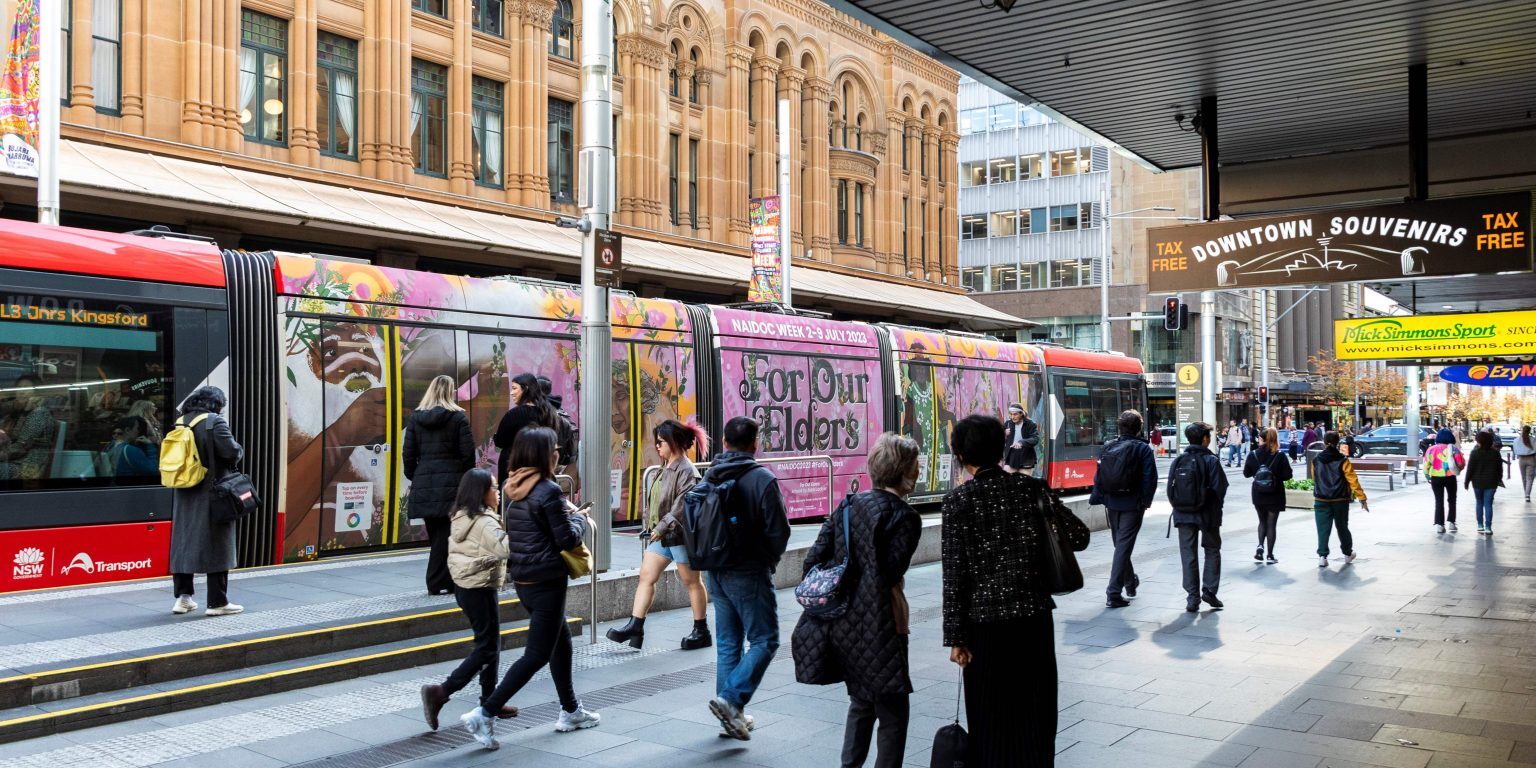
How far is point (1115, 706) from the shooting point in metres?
7.41

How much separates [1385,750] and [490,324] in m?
9.95

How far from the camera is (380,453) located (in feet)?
39.7

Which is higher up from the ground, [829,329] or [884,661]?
[829,329]

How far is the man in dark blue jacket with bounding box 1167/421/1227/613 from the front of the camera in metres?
11.0

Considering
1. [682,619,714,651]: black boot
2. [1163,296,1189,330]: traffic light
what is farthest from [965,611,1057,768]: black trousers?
[1163,296,1189,330]: traffic light

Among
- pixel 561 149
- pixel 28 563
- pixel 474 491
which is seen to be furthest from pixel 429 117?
pixel 474 491

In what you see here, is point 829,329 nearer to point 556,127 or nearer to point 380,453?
point 380,453

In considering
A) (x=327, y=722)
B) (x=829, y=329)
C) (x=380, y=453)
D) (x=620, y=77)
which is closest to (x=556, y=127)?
(x=620, y=77)

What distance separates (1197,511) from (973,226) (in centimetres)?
6198

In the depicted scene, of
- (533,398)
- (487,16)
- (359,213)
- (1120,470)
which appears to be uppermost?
(487,16)

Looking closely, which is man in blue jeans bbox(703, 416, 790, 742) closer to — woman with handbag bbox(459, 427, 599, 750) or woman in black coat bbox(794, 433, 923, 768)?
woman with handbag bbox(459, 427, 599, 750)

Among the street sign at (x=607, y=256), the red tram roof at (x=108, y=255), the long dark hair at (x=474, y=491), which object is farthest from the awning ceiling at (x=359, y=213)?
the long dark hair at (x=474, y=491)

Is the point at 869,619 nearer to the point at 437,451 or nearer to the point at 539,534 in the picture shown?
the point at 539,534

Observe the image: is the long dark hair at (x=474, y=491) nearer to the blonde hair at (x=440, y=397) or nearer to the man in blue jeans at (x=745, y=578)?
the man in blue jeans at (x=745, y=578)
